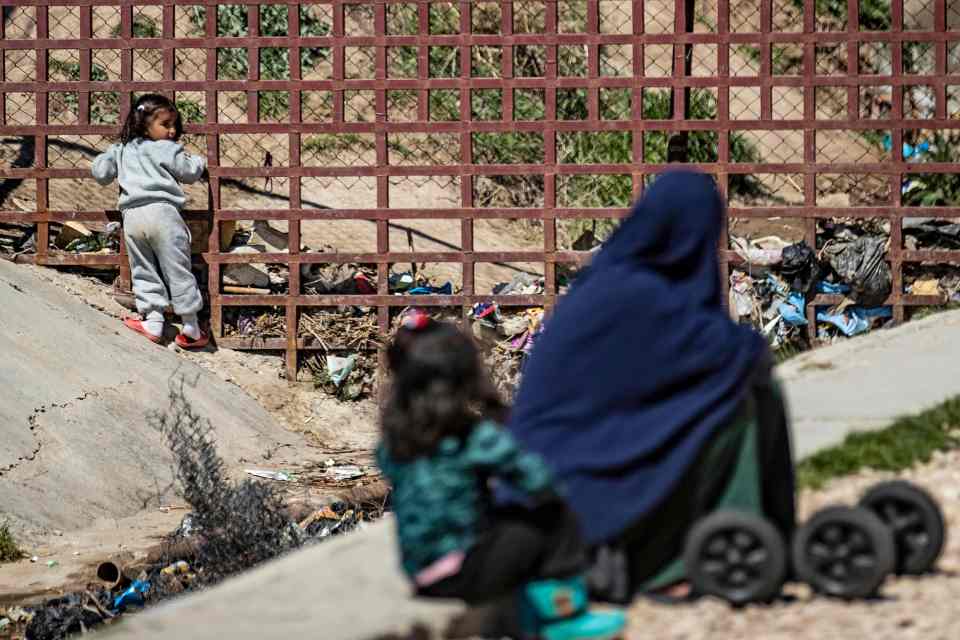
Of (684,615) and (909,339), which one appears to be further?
(909,339)

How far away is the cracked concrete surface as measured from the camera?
6.92 metres

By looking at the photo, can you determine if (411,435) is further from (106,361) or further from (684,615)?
(106,361)

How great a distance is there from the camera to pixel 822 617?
144 inches

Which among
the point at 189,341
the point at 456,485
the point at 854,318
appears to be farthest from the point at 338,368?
the point at 456,485

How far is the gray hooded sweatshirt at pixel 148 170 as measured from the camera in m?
8.51

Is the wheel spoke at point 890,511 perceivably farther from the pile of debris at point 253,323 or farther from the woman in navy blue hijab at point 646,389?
the pile of debris at point 253,323

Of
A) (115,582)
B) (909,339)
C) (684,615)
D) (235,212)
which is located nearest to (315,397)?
(235,212)

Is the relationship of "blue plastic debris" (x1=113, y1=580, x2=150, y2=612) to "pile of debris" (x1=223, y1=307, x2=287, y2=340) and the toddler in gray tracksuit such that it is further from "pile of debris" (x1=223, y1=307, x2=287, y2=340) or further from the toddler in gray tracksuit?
"pile of debris" (x1=223, y1=307, x2=287, y2=340)

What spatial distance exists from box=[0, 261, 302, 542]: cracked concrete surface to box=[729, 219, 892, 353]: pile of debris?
287 cm

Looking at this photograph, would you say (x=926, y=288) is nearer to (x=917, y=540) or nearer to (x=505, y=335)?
(x=505, y=335)

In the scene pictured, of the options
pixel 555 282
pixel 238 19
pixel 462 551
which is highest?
pixel 238 19

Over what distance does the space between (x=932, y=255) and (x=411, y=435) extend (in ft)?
20.6

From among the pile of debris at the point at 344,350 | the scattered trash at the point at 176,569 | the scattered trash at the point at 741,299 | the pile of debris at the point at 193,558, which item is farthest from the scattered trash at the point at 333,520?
the scattered trash at the point at 741,299

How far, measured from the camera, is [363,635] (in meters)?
3.31
